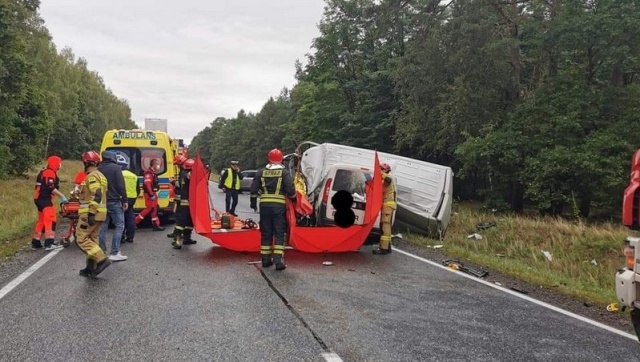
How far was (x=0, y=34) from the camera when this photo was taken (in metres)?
22.0

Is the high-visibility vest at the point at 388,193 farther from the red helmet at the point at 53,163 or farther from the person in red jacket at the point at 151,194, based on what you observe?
the red helmet at the point at 53,163

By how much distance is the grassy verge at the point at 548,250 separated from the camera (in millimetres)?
8695

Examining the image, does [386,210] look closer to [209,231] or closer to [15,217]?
[209,231]

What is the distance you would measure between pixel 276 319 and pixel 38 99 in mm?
32734

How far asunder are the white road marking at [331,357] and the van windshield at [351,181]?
6972 mm

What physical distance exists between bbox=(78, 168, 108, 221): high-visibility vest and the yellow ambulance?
5.67 m

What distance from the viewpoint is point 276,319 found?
5.24m

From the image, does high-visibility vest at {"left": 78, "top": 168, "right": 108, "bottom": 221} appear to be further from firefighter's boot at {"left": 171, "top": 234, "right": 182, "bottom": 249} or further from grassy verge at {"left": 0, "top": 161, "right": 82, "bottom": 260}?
grassy verge at {"left": 0, "top": 161, "right": 82, "bottom": 260}

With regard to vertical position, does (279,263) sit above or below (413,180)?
below

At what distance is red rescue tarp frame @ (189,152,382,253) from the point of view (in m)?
9.12

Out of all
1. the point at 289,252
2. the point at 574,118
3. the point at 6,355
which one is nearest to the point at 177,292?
the point at 6,355

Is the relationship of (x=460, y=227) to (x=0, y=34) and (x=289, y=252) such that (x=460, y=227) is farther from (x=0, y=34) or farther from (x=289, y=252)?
(x=0, y=34)

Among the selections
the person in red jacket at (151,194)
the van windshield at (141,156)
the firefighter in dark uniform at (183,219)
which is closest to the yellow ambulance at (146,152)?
the van windshield at (141,156)

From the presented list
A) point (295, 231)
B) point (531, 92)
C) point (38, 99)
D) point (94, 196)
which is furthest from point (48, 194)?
point (38, 99)
